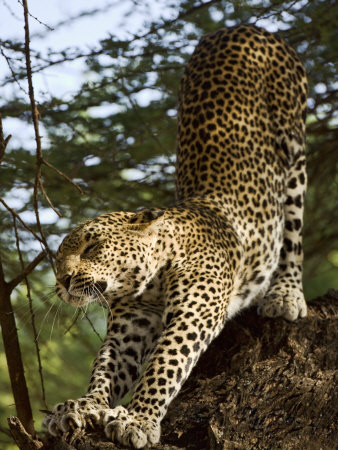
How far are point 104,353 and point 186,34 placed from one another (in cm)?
404

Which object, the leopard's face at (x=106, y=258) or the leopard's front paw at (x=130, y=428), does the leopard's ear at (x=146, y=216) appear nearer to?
the leopard's face at (x=106, y=258)

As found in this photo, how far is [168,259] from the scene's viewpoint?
18.7 feet

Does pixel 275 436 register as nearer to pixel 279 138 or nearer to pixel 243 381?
pixel 243 381

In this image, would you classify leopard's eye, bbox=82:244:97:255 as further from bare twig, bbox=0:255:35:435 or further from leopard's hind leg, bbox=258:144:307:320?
leopard's hind leg, bbox=258:144:307:320

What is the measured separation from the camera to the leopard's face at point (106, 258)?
499 cm

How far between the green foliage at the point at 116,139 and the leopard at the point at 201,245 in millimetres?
502

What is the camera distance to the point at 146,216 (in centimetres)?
550

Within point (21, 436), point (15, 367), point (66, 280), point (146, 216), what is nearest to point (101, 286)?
point (66, 280)

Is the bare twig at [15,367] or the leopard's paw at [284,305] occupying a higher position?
the leopard's paw at [284,305]

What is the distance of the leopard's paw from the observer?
6.70m

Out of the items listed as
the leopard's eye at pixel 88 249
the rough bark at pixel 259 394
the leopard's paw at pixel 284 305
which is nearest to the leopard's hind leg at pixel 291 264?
the leopard's paw at pixel 284 305

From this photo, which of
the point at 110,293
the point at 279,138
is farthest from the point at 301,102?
the point at 110,293

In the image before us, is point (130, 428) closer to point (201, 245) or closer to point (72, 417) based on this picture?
point (72, 417)

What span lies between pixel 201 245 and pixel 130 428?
1776 millimetres
